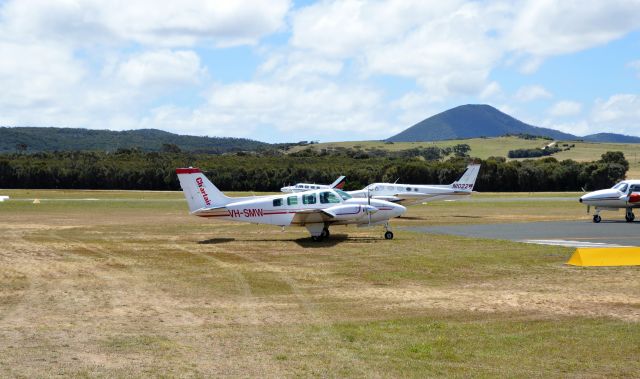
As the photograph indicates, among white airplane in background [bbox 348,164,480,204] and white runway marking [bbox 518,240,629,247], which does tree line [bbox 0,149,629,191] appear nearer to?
white airplane in background [bbox 348,164,480,204]

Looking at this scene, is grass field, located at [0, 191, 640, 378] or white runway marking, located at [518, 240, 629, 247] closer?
grass field, located at [0, 191, 640, 378]

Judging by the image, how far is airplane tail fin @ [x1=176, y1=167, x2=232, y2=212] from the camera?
88.9 feet

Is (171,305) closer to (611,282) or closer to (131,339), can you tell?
(131,339)

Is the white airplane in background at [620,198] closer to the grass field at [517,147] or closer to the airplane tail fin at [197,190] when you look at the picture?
the airplane tail fin at [197,190]

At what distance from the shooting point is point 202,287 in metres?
16.8

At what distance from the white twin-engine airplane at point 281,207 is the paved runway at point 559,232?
478 centimetres

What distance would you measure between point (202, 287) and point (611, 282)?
32.3 feet

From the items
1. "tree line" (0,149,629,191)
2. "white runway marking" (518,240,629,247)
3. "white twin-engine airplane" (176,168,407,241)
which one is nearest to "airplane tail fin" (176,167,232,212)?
"white twin-engine airplane" (176,168,407,241)

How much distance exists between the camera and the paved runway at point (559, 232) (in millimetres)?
26188

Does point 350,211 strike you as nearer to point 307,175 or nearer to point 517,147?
point 307,175

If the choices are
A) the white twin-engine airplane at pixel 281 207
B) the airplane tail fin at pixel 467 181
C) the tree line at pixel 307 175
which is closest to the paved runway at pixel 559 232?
the white twin-engine airplane at pixel 281 207

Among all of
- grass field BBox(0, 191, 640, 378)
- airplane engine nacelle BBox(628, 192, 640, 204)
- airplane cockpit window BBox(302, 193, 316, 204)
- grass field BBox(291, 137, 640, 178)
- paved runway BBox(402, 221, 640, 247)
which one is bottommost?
paved runway BBox(402, 221, 640, 247)

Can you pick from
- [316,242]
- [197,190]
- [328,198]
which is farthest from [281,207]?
[197,190]

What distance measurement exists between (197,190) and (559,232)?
1548 centimetres
